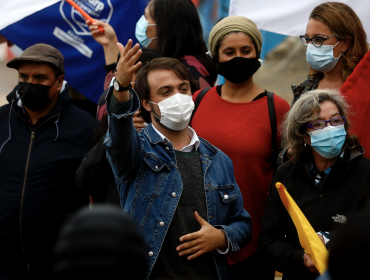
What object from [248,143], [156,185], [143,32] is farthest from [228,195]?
[143,32]

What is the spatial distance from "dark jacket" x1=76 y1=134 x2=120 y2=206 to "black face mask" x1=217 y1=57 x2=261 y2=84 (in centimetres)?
111

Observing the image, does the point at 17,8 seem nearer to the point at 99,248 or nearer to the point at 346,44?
the point at 346,44

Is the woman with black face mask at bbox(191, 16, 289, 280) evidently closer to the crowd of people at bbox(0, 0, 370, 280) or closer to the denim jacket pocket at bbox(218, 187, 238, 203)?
the crowd of people at bbox(0, 0, 370, 280)

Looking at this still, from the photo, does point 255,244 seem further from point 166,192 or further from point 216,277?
point 166,192

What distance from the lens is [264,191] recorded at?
3229 millimetres

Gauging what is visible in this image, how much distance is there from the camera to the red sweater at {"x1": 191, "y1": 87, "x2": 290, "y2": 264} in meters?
3.18

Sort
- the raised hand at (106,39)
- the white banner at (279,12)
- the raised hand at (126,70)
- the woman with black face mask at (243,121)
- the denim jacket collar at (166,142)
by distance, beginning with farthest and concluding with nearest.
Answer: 1. the white banner at (279,12)
2. the raised hand at (106,39)
3. the woman with black face mask at (243,121)
4. the denim jacket collar at (166,142)
5. the raised hand at (126,70)

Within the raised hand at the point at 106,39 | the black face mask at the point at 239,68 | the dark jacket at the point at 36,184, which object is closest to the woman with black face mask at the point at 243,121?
the black face mask at the point at 239,68

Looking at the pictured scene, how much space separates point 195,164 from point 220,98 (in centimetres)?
99

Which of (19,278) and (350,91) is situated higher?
(350,91)

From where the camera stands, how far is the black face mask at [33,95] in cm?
353

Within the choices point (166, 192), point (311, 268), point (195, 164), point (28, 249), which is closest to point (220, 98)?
point (195, 164)

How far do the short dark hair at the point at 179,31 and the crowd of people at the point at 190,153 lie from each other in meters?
0.01

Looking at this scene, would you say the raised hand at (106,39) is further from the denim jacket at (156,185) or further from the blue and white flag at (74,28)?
the denim jacket at (156,185)
